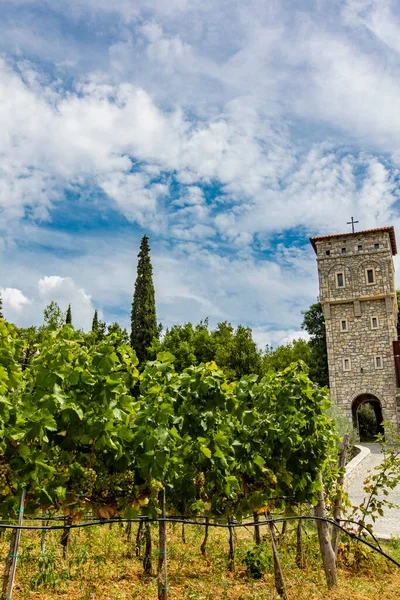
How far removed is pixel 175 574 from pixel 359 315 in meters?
21.4

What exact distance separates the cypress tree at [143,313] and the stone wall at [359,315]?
9621 millimetres

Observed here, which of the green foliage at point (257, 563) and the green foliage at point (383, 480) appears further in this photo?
the green foliage at point (383, 480)

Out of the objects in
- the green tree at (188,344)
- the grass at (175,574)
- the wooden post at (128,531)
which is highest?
the green tree at (188,344)

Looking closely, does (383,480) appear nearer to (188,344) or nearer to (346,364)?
(346,364)

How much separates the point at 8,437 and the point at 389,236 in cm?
2424

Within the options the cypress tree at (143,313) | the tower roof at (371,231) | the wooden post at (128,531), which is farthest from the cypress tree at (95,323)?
the wooden post at (128,531)

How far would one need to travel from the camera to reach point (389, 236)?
80.9 ft

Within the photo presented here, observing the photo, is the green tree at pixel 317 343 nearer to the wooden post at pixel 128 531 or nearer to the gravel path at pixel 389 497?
the gravel path at pixel 389 497

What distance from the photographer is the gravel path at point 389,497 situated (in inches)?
333

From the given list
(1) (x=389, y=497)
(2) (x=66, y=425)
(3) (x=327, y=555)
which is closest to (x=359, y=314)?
(1) (x=389, y=497)

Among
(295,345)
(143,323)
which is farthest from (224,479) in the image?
(295,345)

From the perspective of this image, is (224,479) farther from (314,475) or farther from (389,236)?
(389,236)

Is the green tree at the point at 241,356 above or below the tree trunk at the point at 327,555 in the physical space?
above

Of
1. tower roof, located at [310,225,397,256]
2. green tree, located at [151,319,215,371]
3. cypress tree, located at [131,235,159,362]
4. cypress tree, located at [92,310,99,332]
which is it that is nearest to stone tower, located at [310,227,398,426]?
tower roof, located at [310,225,397,256]
